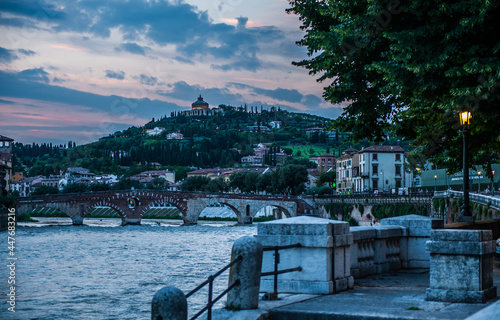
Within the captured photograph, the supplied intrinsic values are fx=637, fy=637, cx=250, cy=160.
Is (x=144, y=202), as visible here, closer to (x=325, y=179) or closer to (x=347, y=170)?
(x=347, y=170)

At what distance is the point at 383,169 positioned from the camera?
3816 inches

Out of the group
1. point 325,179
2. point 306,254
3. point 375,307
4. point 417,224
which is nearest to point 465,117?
point 417,224

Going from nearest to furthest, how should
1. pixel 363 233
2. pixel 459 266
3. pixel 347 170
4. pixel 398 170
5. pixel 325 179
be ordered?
pixel 459 266 → pixel 363 233 → pixel 398 170 → pixel 347 170 → pixel 325 179

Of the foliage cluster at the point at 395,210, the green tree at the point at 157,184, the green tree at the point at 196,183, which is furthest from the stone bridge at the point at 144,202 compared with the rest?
the green tree at the point at 157,184

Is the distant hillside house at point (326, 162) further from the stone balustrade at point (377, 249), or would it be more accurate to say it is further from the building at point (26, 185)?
the stone balustrade at point (377, 249)

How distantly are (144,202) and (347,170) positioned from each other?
44.5 metres

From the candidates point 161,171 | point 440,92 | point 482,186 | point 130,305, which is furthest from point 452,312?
point 161,171

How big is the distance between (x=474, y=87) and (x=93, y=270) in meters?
20.4

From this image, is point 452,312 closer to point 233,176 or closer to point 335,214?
point 335,214

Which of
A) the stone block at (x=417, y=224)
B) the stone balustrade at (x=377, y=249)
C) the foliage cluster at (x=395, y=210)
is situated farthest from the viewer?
the foliage cluster at (x=395, y=210)

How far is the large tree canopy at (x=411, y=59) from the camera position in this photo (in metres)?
11.0

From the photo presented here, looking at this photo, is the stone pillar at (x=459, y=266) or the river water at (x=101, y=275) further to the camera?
the river water at (x=101, y=275)

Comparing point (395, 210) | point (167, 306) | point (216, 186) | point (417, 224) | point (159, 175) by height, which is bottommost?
point (395, 210)

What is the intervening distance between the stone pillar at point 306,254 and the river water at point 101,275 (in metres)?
7.57
